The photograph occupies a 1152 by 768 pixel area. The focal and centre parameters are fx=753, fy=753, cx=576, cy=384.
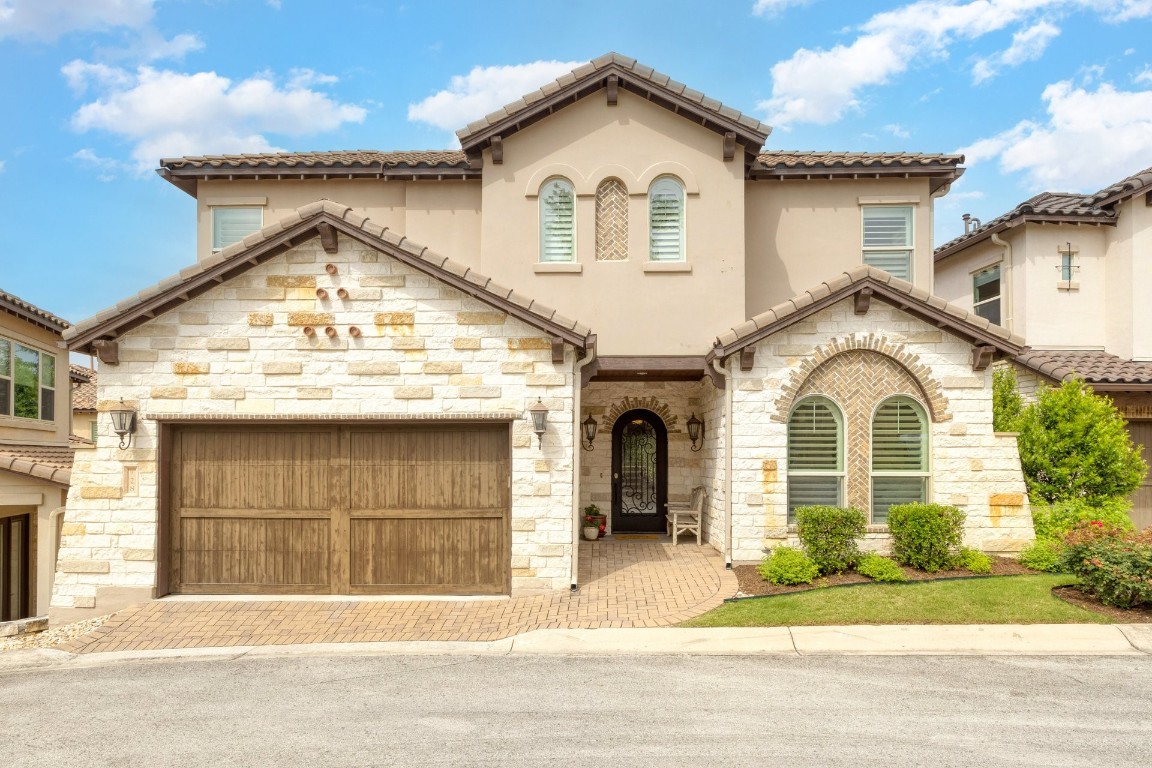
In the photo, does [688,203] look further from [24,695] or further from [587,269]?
[24,695]

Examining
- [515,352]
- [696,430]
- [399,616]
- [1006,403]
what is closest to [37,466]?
[399,616]

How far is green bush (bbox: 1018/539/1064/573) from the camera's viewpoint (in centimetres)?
1141

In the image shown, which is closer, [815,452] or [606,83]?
[815,452]

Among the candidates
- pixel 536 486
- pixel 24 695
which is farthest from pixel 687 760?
pixel 24 695

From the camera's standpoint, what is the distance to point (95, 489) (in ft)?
35.2

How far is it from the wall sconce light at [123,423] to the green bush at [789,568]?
941 cm

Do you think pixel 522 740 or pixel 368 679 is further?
pixel 368 679

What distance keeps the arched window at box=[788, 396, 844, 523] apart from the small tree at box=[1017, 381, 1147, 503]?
146 inches

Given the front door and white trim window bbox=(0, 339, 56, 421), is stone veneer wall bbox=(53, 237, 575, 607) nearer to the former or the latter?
the front door

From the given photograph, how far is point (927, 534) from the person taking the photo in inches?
446

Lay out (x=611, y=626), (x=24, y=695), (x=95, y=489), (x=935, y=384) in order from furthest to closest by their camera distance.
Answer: (x=935, y=384) → (x=95, y=489) → (x=611, y=626) → (x=24, y=695)

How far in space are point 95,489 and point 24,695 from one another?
12.2ft

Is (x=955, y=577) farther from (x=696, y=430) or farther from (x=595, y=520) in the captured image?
(x=595, y=520)

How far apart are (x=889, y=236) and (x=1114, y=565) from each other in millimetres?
7402
